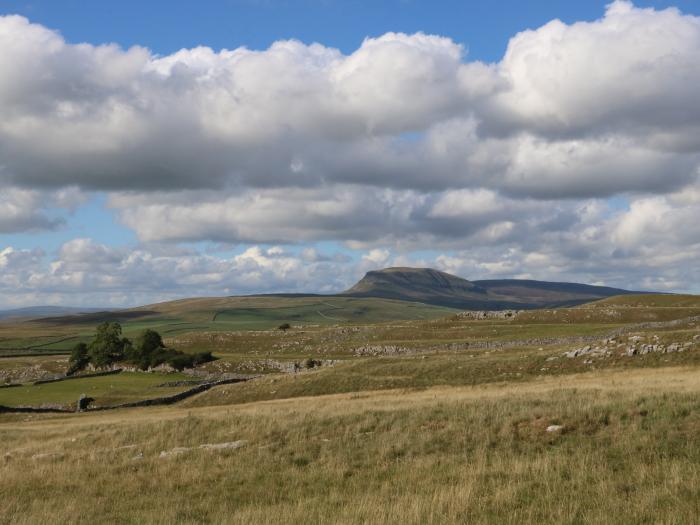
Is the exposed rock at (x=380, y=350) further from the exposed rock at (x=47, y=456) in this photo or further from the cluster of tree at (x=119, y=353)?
the exposed rock at (x=47, y=456)

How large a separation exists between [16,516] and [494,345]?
2793 inches

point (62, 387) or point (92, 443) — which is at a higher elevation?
point (92, 443)

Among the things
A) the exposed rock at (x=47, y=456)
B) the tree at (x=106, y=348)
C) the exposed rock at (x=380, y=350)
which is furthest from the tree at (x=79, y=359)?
the exposed rock at (x=47, y=456)

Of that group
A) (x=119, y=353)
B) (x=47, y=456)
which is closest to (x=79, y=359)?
(x=119, y=353)

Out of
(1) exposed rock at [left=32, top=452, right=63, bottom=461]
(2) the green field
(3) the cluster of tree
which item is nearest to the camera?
(1) exposed rock at [left=32, top=452, right=63, bottom=461]

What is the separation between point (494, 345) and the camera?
79438 millimetres

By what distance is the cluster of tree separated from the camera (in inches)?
3802

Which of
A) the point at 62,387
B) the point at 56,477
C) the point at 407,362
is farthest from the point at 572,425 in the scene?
the point at 62,387

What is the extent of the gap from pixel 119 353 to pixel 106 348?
9.32 feet

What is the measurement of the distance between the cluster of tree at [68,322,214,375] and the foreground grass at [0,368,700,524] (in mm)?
73871

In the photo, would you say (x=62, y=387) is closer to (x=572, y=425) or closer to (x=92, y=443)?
(x=92, y=443)

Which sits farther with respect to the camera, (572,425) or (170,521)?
(572,425)

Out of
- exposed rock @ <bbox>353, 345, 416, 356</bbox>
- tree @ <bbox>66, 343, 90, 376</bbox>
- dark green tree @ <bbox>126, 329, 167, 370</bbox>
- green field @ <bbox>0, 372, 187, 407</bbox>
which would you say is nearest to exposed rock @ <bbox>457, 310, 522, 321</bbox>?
exposed rock @ <bbox>353, 345, 416, 356</bbox>

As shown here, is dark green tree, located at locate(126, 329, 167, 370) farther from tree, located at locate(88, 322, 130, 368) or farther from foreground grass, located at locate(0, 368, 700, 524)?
foreground grass, located at locate(0, 368, 700, 524)
